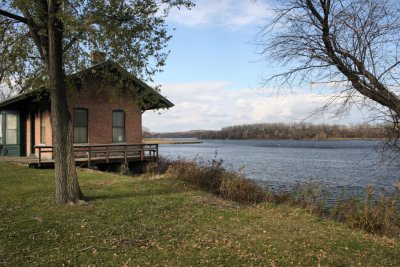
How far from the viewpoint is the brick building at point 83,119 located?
22.1 meters

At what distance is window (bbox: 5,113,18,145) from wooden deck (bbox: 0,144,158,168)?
2.39 metres

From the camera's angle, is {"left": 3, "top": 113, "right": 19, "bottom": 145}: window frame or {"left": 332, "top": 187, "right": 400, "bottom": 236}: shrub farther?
{"left": 3, "top": 113, "right": 19, "bottom": 145}: window frame

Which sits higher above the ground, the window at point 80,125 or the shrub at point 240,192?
the window at point 80,125

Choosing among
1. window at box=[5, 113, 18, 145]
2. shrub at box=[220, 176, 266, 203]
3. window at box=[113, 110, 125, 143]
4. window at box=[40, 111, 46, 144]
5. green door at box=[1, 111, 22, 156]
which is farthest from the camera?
window at box=[5, 113, 18, 145]

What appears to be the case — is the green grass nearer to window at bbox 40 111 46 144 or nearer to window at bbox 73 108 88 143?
window at bbox 73 108 88 143

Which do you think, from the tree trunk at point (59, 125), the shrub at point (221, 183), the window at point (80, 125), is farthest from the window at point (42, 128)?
the tree trunk at point (59, 125)

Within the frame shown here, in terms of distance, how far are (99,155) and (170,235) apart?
602 inches

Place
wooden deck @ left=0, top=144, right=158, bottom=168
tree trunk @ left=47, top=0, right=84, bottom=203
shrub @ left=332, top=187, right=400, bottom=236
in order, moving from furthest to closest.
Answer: wooden deck @ left=0, top=144, right=158, bottom=168, tree trunk @ left=47, top=0, right=84, bottom=203, shrub @ left=332, top=187, right=400, bottom=236

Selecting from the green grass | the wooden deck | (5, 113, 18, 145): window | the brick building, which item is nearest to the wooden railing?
the wooden deck

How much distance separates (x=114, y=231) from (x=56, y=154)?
11.3ft

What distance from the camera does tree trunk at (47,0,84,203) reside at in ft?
33.4

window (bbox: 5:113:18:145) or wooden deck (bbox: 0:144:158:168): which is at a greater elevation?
window (bbox: 5:113:18:145)

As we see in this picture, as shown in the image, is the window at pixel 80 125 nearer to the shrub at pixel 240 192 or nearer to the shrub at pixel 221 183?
the shrub at pixel 221 183

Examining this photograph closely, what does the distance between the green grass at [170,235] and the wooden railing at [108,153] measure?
8.68 m
